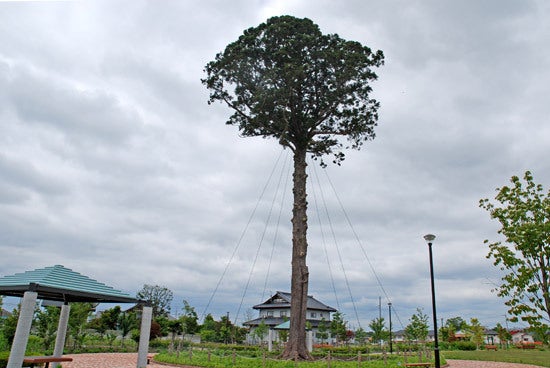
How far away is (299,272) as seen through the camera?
19203 millimetres

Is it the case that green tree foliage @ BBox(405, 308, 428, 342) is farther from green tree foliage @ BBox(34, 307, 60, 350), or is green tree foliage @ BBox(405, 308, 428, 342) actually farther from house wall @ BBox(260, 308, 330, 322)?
green tree foliage @ BBox(34, 307, 60, 350)

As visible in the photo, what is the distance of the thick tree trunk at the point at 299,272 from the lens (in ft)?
59.7

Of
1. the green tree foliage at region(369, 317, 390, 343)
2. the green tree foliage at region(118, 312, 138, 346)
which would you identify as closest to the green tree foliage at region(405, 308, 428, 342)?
the green tree foliage at region(369, 317, 390, 343)

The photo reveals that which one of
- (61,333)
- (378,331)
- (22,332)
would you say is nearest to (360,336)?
(378,331)

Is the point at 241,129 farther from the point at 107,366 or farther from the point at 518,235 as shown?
the point at 518,235

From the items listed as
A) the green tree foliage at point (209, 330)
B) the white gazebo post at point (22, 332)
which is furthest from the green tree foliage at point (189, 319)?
the white gazebo post at point (22, 332)

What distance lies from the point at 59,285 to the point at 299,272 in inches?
427

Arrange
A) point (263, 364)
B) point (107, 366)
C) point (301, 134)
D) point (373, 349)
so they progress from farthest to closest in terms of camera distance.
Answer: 1. point (373, 349)
2. point (301, 134)
3. point (107, 366)
4. point (263, 364)

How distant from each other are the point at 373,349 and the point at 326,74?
27.6 metres

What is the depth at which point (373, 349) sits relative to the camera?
3731 centimetres

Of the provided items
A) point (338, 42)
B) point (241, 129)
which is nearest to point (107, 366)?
point (241, 129)

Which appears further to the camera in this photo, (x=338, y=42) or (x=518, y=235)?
(x=338, y=42)

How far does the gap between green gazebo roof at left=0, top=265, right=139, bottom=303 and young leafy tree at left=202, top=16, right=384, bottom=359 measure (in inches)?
343

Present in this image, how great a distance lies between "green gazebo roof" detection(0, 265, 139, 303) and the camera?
10.7m
